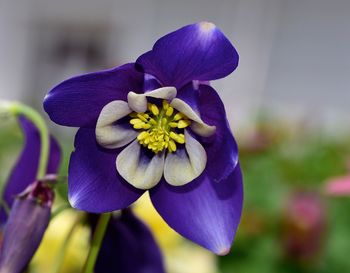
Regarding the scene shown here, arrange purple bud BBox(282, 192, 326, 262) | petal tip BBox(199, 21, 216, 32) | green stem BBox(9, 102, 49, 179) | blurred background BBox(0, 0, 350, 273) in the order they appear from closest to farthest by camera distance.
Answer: petal tip BBox(199, 21, 216, 32) < green stem BBox(9, 102, 49, 179) < purple bud BBox(282, 192, 326, 262) < blurred background BBox(0, 0, 350, 273)

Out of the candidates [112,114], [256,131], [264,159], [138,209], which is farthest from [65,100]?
[256,131]

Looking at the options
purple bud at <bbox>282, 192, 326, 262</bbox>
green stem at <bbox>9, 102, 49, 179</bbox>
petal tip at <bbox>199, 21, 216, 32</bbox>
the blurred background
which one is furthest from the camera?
the blurred background

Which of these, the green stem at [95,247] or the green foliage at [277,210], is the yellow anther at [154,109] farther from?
the green foliage at [277,210]

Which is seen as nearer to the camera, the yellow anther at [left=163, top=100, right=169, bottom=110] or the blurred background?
the yellow anther at [left=163, top=100, right=169, bottom=110]

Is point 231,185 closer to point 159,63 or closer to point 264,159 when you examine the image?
point 159,63

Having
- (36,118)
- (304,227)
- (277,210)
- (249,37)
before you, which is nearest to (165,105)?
(36,118)

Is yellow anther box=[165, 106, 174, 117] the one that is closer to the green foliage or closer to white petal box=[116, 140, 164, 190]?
white petal box=[116, 140, 164, 190]

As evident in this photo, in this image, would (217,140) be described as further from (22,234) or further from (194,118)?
(22,234)

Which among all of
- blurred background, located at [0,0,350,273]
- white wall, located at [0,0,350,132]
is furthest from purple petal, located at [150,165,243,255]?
white wall, located at [0,0,350,132]
